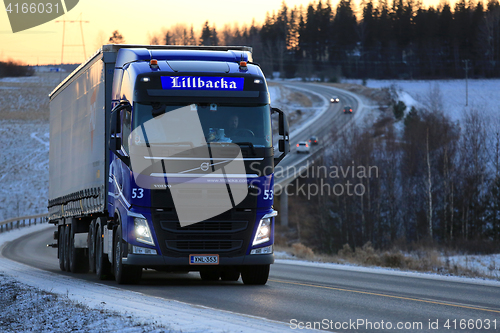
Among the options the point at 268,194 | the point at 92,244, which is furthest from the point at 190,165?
the point at 92,244

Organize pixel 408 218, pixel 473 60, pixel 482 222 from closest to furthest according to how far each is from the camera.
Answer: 1. pixel 482 222
2. pixel 408 218
3. pixel 473 60

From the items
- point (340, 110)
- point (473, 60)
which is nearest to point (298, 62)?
point (473, 60)

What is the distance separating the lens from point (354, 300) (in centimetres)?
1092

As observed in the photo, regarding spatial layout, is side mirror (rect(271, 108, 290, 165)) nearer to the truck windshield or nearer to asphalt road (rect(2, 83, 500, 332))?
the truck windshield

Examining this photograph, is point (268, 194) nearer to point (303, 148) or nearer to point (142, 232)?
point (142, 232)

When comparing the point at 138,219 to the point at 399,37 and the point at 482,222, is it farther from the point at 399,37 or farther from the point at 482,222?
the point at 399,37

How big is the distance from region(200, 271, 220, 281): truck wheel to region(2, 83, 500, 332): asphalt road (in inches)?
9.1

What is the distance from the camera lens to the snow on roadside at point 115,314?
7.64m

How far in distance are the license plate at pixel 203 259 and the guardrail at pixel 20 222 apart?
142ft

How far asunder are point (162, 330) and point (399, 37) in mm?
139067

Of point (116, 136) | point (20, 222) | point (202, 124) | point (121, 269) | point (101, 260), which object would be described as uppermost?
point (202, 124)

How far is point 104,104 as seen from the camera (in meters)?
13.9

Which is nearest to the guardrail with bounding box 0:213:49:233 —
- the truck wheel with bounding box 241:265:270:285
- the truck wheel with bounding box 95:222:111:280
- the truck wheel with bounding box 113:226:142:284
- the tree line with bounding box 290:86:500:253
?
the tree line with bounding box 290:86:500:253

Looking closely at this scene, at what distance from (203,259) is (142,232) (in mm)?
1254
